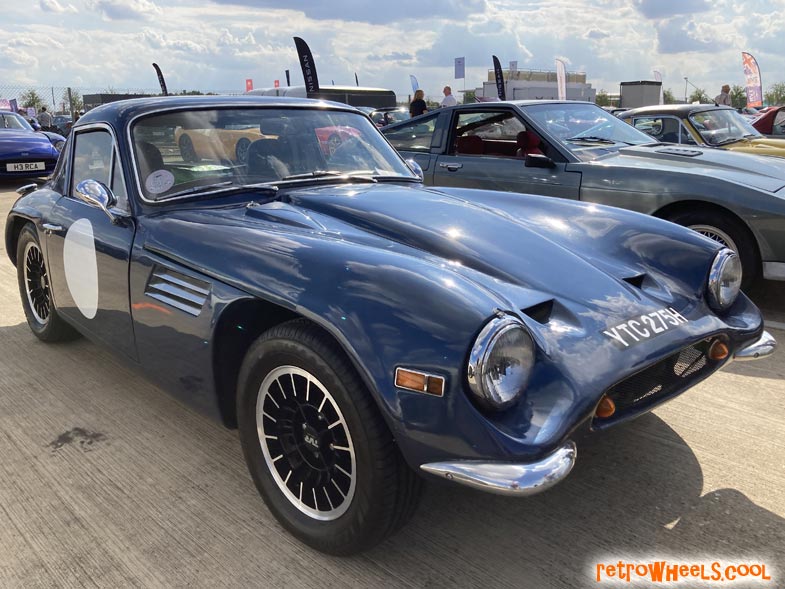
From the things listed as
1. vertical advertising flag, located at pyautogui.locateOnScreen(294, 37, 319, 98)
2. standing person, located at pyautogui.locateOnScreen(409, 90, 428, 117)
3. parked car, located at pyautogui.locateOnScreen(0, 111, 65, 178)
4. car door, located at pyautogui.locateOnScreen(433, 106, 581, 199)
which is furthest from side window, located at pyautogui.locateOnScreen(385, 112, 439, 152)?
vertical advertising flag, located at pyautogui.locateOnScreen(294, 37, 319, 98)

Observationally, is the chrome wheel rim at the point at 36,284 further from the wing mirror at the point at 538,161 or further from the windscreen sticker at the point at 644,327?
the wing mirror at the point at 538,161

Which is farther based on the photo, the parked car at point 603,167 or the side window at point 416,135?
the side window at point 416,135

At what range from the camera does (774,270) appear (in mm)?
4574

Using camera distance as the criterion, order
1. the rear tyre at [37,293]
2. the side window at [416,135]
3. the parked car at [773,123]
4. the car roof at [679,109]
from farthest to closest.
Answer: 1. the parked car at [773,123]
2. the car roof at [679,109]
3. the side window at [416,135]
4. the rear tyre at [37,293]

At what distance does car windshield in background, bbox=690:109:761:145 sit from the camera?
7352 millimetres

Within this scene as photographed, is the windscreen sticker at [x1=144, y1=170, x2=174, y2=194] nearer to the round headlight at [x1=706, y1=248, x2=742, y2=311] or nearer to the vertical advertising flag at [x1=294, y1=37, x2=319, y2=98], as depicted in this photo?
the round headlight at [x1=706, y1=248, x2=742, y2=311]

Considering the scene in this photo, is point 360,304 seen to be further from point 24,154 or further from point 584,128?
point 24,154

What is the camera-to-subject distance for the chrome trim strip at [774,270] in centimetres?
455

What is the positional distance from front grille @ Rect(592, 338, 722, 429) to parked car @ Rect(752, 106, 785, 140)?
961 centimetres

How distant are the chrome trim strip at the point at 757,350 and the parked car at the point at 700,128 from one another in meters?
5.17

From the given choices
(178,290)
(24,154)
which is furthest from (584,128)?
(24,154)

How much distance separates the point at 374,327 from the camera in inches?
75.8

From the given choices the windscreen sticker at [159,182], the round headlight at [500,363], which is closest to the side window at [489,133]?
the windscreen sticker at [159,182]

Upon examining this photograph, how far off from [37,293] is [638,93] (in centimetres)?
2744
